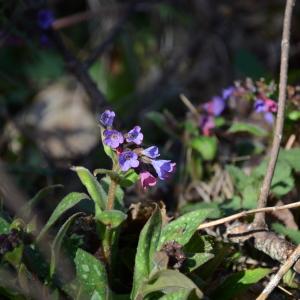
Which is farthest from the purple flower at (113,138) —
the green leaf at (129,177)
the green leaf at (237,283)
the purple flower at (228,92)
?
the purple flower at (228,92)

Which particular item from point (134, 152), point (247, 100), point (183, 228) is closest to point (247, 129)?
point (247, 100)

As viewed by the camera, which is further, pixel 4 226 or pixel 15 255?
pixel 4 226

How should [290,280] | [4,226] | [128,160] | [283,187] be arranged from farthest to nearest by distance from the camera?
[283,187] < [290,280] < [4,226] < [128,160]

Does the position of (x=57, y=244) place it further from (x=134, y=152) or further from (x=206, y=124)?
(x=206, y=124)

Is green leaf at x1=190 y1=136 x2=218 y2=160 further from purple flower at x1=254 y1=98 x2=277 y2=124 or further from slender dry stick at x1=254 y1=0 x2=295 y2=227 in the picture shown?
slender dry stick at x1=254 y1=0 x2=295 y2=227

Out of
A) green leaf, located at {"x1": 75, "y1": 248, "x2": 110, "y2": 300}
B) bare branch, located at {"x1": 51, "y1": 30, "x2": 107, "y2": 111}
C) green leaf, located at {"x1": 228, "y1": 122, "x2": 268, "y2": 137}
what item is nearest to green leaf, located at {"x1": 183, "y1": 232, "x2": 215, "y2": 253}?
green leaf, located at {"x1": 75, "y1": 248, "x2": 110, "y2": 300}

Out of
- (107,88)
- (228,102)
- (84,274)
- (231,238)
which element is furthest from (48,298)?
(107,88)
